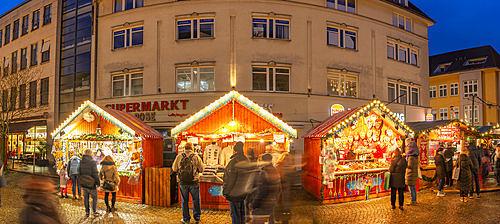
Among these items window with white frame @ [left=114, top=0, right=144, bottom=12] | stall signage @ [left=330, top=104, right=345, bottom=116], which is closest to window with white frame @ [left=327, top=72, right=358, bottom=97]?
stall signage @ [left=330, top=104, right=345, bottom=116]

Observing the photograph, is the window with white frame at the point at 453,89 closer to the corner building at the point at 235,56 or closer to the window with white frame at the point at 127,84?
the corner building at the point at 235,56

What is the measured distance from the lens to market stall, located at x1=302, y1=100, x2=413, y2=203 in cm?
1011

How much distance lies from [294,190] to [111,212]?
625 cm

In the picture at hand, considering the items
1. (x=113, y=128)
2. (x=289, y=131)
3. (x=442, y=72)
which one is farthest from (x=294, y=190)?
(x=442, y=72)

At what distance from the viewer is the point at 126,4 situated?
18.9 metres

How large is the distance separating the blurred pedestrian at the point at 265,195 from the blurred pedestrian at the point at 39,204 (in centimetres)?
327

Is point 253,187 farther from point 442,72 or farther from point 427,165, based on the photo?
point 442,72

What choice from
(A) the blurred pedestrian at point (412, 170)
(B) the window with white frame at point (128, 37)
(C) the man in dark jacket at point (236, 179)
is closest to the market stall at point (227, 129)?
(A) the blurred pedestrian at point (412, 170)

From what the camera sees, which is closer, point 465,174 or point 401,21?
point 465,174

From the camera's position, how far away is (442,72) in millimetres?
37969

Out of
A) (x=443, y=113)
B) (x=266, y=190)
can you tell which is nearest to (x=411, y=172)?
(x=266, y=190)

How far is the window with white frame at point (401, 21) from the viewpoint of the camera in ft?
69.4

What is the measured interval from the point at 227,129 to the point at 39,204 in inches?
282

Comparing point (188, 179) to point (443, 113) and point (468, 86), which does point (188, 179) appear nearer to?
point (468, 86)
